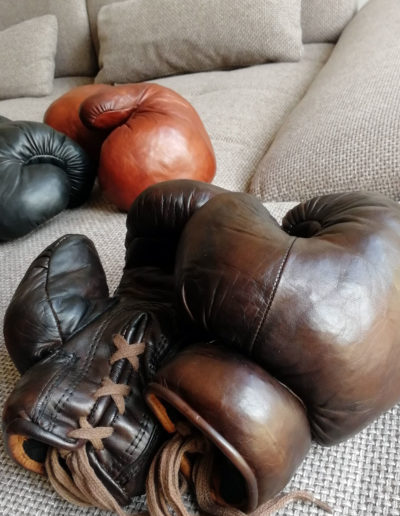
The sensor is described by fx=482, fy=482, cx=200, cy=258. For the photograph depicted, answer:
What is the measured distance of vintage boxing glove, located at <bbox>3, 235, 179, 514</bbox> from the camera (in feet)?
1.47

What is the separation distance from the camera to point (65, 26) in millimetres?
1971

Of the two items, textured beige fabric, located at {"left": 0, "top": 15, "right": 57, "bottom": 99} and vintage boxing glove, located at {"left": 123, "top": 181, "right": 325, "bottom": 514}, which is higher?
textured beige fabric, located at {"left": 0, "top": 15, "right": 57, "bottom": 99}

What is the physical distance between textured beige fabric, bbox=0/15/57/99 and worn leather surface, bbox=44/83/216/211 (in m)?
1.03

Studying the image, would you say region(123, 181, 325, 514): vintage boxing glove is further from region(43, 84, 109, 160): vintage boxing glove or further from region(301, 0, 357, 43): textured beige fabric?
region(301, 0, 357, 43): textured beige fabric

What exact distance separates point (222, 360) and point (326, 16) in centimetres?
172

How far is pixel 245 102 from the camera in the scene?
1405 mm

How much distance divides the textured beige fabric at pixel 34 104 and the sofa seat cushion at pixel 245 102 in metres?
0.44

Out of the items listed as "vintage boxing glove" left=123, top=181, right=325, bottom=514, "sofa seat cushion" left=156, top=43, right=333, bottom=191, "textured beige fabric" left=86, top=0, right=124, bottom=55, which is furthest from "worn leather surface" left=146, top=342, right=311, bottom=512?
"textured beige fabric" left=86, top=0, right=124, bottom=55

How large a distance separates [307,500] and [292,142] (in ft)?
2.53

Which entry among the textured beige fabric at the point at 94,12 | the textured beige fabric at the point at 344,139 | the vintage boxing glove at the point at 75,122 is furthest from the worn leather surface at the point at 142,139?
the textured beige fabric at the point at 94,12

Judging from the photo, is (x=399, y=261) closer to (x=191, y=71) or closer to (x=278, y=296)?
(x=278, y=296)

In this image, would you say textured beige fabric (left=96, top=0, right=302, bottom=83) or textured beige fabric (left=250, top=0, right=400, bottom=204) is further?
textured beige fabric (left=96, top=0, right=302, bottom=83)

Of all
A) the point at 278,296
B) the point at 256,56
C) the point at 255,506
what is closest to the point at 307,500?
the point at 255,506

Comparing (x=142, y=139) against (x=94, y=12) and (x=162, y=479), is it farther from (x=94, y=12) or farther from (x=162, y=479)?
(x=94, y=12)
